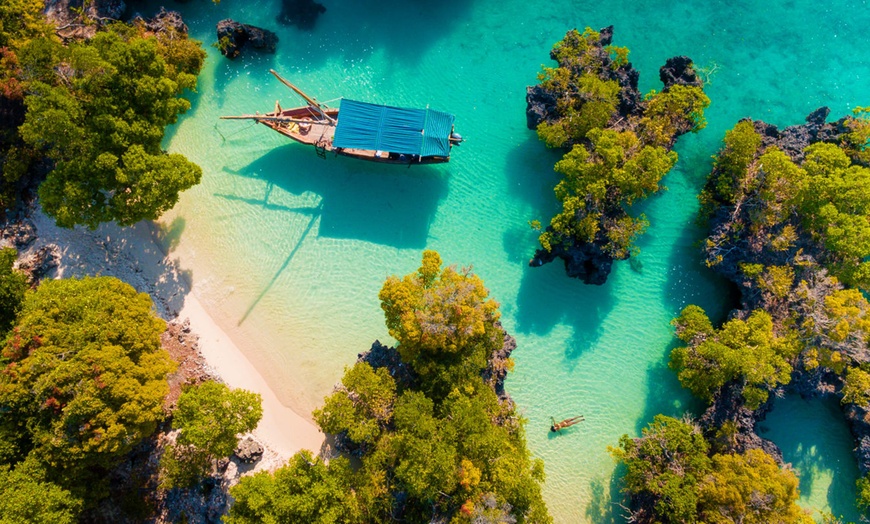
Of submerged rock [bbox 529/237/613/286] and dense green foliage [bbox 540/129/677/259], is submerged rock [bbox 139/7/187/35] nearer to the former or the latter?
dense green foliage [bbox 540/129/677/259]

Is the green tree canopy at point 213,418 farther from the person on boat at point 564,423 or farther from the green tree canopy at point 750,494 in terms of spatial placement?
the green tree canopy at point 750,494

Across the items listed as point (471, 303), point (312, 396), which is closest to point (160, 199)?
point (312, 396)

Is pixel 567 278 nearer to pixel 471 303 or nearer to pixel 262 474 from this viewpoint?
pixel 471 303

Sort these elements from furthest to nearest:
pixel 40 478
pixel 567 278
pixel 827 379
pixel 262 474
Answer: pixel 567 278
pixel 827 379
pixel 262 474
pixel 40 478

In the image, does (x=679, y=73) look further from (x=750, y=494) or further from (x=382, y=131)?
(x=750, y=494)

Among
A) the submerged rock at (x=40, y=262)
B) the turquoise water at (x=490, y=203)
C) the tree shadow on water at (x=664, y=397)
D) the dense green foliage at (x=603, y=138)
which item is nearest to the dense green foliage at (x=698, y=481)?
the tree shadow on water at (x=664, y=397)

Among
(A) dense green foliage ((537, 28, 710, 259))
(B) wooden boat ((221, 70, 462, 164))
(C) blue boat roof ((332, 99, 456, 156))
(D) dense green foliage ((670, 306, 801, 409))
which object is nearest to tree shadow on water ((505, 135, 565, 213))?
(A) dense green foliage ((537, 28, 710, 259))
